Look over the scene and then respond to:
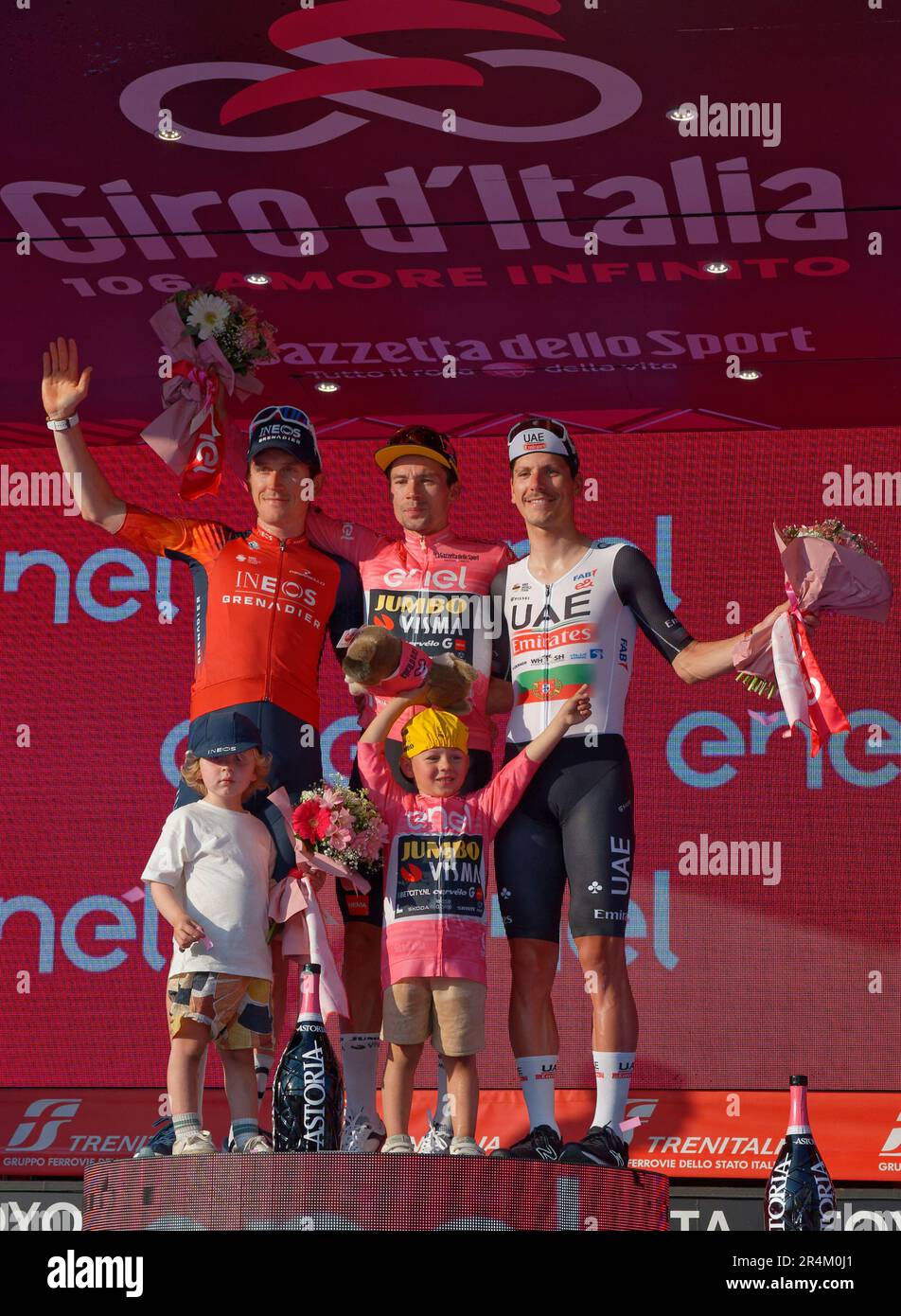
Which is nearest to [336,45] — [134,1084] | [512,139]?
[512,139]

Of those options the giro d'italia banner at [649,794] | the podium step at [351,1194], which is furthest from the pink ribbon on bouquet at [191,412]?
the giro d'italia banner at [649,794]

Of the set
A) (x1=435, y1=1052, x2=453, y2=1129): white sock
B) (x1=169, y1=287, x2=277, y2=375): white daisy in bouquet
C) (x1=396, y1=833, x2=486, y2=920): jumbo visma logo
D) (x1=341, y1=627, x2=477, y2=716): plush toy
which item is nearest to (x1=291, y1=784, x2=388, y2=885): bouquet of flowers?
(x1=396, y1=833, x2=486, y2=920): jumbo visma logo

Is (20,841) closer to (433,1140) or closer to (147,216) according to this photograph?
(147,216)

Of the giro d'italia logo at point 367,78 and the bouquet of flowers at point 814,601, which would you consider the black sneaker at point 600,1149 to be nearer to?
the bouquet of flowers at point 814,601

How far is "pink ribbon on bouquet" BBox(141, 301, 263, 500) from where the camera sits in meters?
5.56

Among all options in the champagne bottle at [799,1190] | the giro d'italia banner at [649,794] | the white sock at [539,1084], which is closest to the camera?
the champagne bottle at [799,1190]

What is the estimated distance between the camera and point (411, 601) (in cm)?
549

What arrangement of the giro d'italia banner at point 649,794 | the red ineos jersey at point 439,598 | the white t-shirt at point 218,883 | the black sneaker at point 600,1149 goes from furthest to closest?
the giro d'italia banner at point 649,794, the red ineos jersey at point 439,598, the white t-shirt at point 218,883, the black sneaker at point 600,1149

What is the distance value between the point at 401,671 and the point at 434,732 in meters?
0.19

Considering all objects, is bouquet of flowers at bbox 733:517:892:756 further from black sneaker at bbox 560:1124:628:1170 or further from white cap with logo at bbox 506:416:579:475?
black sneaker at bbox 560:1124:628:1170

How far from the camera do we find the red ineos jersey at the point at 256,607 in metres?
5.39

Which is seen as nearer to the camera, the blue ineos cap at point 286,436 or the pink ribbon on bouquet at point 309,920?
the pink ribbon on bouquet at point 309,920

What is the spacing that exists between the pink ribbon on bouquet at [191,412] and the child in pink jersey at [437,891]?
937mm
